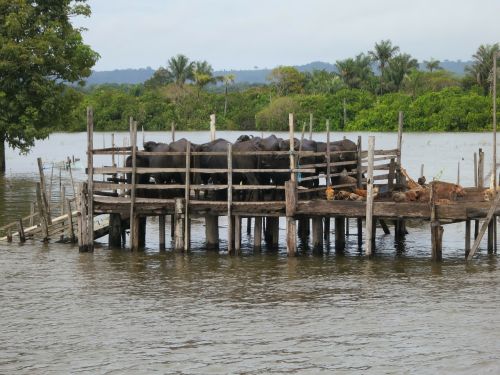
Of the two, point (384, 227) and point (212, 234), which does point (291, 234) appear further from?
point (384, 227)

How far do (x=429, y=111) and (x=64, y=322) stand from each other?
87.6 metres

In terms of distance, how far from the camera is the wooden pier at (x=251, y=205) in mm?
23031

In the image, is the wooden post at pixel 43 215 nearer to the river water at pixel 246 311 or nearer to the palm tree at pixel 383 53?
the river water at pixel 246 311

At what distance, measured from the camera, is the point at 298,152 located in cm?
2400

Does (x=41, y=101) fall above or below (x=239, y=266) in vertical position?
above

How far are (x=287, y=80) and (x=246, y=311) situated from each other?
335 ft

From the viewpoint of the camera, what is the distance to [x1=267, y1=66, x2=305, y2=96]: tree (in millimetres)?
119375

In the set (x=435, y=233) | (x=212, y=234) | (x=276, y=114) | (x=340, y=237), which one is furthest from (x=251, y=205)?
(x=276, y=114)

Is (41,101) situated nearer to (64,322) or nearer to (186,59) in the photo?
(64,322)

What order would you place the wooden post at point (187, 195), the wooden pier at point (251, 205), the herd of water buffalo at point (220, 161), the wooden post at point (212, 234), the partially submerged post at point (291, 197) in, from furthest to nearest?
the wooden post at point (212, 234)
the herd of water buffalo at point (220, 161)
the wooden post at point (187, 195)
the partially submerged post at point (291, 197)
the wooden pier at point (251, 205)

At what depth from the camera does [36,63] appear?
42.4 m

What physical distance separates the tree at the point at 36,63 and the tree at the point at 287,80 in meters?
74.8

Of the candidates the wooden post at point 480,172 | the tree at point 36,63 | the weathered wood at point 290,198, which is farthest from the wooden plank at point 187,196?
the tree at point 36,63

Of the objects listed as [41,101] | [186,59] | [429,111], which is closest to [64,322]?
[41,101]
